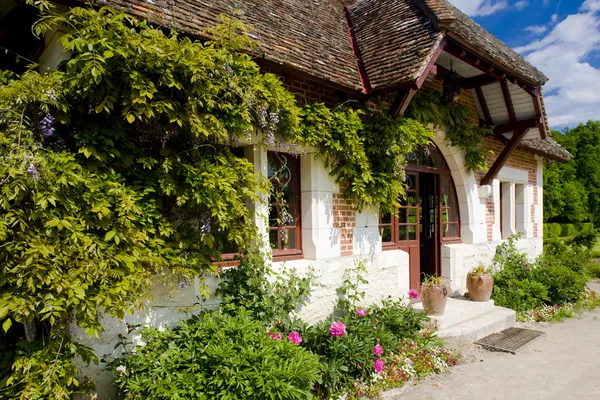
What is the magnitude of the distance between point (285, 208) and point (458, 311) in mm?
3383

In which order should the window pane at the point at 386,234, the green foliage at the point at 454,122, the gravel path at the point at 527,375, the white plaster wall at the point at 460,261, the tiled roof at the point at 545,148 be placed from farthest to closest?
1. the tiled roof at the point at 545,148
2. the white plaster wall at the point at 460,261
3. the window pane at the point at 386,234
4. the green foliage at the point at 454,122
5. the gravel path at the point at 527,375

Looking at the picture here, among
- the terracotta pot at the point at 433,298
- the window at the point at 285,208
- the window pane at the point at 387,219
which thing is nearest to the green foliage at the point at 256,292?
the window at the point at 285,208

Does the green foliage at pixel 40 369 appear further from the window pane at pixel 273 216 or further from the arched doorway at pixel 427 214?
the arched doorway at pixel 427 214

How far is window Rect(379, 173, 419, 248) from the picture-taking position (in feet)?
20.9

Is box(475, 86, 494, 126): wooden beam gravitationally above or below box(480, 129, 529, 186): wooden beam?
above

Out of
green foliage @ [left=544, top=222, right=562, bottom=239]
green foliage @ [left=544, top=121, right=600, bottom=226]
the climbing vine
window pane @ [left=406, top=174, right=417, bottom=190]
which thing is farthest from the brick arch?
green foliage @ [left=544, top=121, right=600, bottom=226]

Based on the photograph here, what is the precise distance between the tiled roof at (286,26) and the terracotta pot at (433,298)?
3016mm

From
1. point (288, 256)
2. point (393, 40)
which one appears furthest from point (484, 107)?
point (288, 256)

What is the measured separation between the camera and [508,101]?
7.17 metres

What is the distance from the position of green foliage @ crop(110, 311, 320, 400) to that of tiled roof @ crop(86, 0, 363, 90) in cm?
277

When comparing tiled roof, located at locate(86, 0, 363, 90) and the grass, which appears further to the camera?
the grass

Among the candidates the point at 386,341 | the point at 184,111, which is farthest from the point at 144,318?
the point at 386,341

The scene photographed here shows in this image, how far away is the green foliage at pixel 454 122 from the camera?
6.22 metres

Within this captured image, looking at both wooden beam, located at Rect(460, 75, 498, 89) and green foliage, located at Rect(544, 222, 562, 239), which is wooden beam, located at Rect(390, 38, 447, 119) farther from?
green foliage, located at Rect(544, 222, 562, 239)
